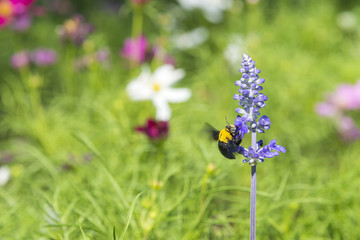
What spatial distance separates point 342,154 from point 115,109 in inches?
42.1

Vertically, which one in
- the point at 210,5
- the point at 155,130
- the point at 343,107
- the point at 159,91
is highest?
the point at 210,5

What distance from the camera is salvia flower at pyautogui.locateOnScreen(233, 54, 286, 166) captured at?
0.59 metres

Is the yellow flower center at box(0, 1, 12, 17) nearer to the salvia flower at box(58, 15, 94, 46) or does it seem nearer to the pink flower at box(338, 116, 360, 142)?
the salvia flower at box(58, 15, 94, 46)

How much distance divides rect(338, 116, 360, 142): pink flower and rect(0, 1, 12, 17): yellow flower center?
1583 millimetres

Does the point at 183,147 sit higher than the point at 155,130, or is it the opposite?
the point at 183,147

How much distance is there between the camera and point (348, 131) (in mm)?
1769

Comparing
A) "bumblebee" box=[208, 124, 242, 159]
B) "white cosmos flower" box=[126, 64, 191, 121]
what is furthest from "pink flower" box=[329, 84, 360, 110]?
"bumblebee" box=[208, 124, 242, 159]

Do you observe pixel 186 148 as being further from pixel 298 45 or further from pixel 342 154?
pixel 298 45

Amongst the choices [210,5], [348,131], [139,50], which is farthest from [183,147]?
[210,5]

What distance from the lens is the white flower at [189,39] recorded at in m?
2.53

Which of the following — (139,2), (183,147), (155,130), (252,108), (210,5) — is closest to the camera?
(252,108)

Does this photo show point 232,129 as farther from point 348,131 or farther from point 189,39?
point 189,39

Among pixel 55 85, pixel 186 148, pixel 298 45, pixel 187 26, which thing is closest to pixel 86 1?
pixel 187 26

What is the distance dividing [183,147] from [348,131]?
2.52 ft
